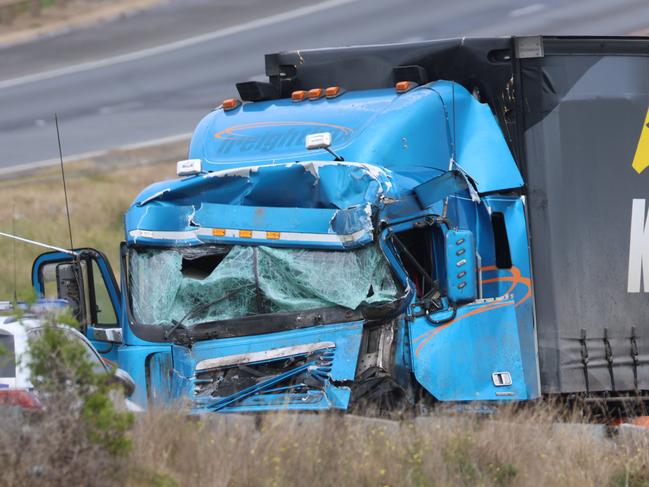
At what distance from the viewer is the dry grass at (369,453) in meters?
8.22

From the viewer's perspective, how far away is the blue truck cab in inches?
395

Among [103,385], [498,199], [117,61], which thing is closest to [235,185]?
[498,199]

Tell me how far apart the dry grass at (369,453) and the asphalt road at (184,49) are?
16922 millimetres

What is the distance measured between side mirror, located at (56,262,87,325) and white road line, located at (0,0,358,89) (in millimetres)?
18406

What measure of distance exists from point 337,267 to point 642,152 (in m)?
3.19

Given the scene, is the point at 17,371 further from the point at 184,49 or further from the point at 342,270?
the point at 184,49

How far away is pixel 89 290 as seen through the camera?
1147 centimetres

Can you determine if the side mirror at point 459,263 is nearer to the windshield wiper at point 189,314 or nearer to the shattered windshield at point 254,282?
the shattered windshield at point 254,282

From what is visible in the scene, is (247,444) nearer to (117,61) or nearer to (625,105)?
(625,105)

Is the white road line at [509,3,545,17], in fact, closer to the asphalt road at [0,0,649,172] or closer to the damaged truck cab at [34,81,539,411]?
the asphalt road at [0,0,649,172]

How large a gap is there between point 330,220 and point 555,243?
7.45ft

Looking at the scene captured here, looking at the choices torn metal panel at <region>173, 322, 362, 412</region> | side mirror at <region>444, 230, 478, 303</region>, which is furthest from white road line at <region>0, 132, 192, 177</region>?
side mirror at <region>444, 230, 478, 303</region>

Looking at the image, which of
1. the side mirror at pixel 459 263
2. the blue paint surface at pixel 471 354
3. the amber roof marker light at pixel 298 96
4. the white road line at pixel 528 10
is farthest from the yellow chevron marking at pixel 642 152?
the white road line at pixel 528 10

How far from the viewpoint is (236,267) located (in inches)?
410
